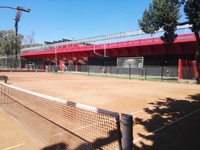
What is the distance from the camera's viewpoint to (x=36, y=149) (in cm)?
467

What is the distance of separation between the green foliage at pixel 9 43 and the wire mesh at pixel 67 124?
54495 millimetres

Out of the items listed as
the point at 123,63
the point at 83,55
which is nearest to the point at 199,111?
the point at 123,63

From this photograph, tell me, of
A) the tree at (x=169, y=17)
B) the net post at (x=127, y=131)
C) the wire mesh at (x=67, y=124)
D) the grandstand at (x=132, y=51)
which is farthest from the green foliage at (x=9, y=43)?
the net post at (x=127, y=131)

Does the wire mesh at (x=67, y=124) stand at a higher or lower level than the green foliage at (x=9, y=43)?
lower

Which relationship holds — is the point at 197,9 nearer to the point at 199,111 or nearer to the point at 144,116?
the point at 199,111

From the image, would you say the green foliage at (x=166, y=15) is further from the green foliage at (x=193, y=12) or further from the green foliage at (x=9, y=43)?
the green foliage at (x=9, y=43)

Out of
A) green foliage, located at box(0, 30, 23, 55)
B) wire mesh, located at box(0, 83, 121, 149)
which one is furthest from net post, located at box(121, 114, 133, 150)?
green foliage, located at box(0, 30, 23, 55)

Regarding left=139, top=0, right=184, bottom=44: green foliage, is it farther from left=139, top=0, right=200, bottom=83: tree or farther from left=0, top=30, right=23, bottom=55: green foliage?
left=0, top=30, right=23, bottom=55: green foliage

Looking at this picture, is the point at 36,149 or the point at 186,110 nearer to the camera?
the point at 36,149

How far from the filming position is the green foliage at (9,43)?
5789cm

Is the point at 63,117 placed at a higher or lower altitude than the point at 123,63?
lower

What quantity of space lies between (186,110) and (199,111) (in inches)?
20.9

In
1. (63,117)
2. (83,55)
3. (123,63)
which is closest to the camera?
(63,117)

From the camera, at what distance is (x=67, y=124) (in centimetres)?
604
